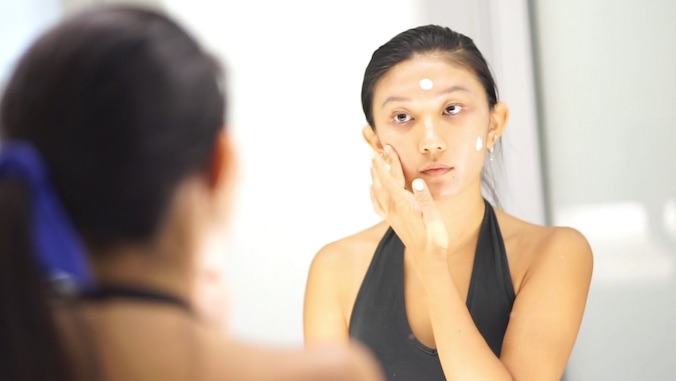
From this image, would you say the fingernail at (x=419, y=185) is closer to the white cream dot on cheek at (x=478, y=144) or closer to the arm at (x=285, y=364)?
the white cream dot on cheek at (x=478, y=144)

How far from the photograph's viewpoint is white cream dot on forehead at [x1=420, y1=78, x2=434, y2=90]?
51.4 inches

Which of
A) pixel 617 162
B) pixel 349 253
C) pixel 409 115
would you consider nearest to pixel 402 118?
pixel 409 115

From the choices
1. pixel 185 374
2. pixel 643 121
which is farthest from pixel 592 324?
pixel 185 374

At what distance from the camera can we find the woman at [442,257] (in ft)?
3.99

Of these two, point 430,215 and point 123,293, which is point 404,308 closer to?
point 430,215

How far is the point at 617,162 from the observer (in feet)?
5.26

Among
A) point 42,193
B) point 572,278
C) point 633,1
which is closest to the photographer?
point 42,193

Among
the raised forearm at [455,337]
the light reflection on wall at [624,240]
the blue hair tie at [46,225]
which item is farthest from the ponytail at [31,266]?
the light reflection on wall at [624,240]

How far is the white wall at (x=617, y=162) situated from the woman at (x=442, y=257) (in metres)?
0.31

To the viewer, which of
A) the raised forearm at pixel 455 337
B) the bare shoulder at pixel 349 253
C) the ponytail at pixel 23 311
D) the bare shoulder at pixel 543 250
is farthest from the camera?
the bare shoulder at pixel 349 253

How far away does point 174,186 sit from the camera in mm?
532

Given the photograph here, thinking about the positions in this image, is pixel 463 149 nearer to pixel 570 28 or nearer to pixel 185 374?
pixel 570 28

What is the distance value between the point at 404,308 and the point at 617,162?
1.69 ft

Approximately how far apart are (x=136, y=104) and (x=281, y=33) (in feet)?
4.03
